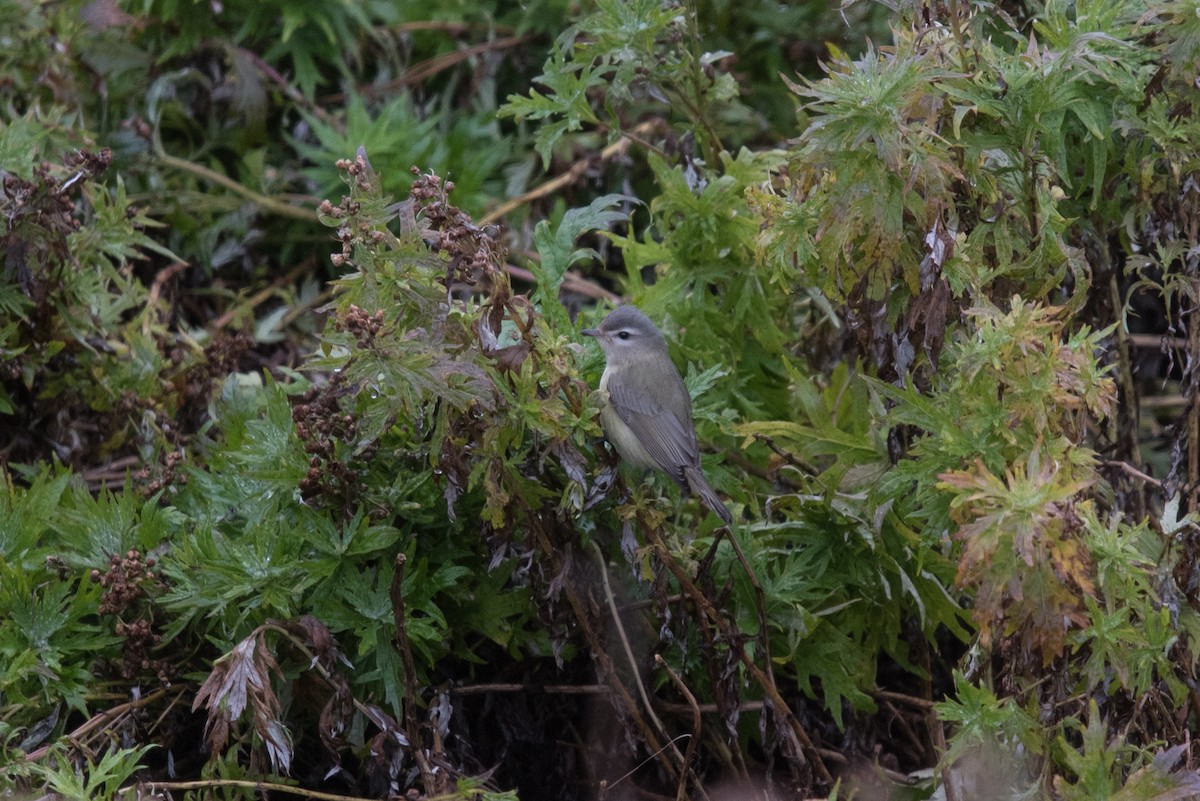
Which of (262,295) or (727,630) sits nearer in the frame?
(727,630)

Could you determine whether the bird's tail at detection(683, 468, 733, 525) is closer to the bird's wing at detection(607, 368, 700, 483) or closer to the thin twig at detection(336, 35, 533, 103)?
the bird's wing at detection(607, 368, 700, 483)

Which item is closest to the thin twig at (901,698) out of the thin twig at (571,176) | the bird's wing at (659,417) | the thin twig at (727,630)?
the thin twig at (727,630)

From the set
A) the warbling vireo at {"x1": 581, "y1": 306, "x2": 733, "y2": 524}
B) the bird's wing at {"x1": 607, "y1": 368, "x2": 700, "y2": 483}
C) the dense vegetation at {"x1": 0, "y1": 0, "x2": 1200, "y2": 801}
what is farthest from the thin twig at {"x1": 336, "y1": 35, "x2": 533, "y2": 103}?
the bird's wing at {"x1": 607, "y1": 368, "x2": 700, "y2": 483}

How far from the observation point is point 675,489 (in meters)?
3.54

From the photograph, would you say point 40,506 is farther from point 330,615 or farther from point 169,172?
point 169,172

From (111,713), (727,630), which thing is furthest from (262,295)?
(727,630)

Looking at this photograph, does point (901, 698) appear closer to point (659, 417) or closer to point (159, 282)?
point (659, 417)

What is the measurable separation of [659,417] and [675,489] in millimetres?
286

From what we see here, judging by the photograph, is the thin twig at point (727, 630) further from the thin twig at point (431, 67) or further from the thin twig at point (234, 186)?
the thin twig at point (431, 67)

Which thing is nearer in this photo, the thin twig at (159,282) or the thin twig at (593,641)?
the thin twig at (593,641)

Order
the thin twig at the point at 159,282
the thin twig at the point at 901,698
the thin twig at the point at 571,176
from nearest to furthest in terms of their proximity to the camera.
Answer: the thin twig at the point at 901,698 < the thin twig at the point at 159,282 < the thin twig at the point at 571,176

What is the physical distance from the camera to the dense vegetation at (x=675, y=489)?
107 inches

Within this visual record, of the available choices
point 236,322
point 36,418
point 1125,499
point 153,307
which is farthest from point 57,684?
point 1125,499

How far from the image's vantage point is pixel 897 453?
3199 millimetres
